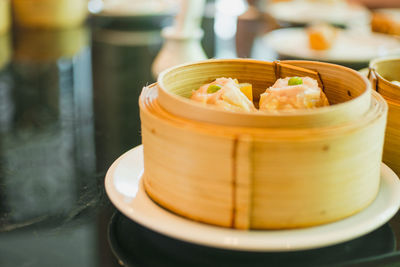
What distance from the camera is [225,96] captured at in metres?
0.88

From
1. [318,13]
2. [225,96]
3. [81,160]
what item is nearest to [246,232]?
[225,96]

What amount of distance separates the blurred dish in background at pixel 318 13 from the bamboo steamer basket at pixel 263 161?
2.24 meters

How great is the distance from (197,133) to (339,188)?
0.24 meters

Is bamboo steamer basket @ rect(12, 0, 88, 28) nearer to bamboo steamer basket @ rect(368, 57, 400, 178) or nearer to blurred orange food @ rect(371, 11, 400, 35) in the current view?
blurred orange food @ rect(371, 11, 400, 35)

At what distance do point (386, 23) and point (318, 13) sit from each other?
1.36ft

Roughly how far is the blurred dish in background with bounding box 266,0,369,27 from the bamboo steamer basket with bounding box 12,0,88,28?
4.01 ft

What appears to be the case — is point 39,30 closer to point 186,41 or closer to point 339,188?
point 186,41

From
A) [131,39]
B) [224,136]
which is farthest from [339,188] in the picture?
[131,39]

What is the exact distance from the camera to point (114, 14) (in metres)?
2.81

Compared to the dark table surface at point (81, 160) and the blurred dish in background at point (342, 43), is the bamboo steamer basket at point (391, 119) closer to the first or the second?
the dark table surface at point (81, 160)

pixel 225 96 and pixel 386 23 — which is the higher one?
pixel 225 96

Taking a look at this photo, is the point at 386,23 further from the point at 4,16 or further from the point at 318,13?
the point at 4,16

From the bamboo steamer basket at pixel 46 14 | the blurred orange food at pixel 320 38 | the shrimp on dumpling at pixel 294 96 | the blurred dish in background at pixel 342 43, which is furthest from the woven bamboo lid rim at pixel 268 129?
the bamboo steamer basket at pixel 46 14

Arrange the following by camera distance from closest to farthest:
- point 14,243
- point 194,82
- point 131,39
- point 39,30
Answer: point 14,243 → point 194,82 → point 131,39 → point 39,30
